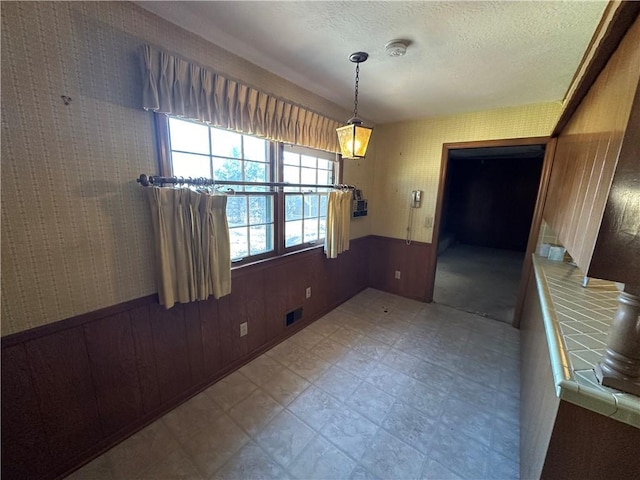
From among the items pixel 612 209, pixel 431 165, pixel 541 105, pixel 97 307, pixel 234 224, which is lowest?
pixel 97 307

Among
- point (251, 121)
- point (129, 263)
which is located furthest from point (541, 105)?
point (129, 263)

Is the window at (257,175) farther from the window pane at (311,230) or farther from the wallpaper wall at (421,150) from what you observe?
the wallpaper wall at (421,150)

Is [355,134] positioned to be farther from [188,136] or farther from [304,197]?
[188,136]

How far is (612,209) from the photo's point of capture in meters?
0.67

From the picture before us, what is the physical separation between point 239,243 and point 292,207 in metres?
0.68

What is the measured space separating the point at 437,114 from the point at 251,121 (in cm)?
232

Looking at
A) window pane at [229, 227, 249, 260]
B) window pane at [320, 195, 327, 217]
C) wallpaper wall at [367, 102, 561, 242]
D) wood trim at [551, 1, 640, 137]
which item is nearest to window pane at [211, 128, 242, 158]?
window pane at [229, 227, 249, 260]

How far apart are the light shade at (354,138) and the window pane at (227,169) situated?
83cm

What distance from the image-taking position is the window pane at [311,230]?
108 inches

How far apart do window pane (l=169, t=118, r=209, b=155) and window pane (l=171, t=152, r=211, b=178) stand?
1.6 inches

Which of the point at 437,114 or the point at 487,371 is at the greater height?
the point at 437,114

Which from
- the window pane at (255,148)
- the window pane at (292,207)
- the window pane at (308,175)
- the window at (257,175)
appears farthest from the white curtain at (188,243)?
the window pane at (308,175)

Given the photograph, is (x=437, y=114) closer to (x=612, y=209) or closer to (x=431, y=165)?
(x=431, y=165)

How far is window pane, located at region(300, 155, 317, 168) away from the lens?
2552 millimetres
